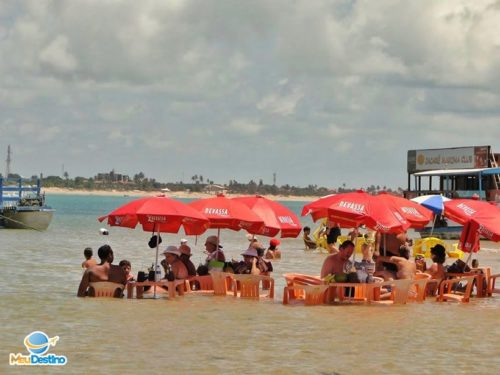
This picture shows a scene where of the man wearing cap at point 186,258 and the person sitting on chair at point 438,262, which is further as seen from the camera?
the man wearing cap at point 186,258

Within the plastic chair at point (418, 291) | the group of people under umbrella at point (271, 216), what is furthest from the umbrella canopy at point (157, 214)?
the plastic chair at point (418, 291)

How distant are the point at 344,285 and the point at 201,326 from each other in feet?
10.4

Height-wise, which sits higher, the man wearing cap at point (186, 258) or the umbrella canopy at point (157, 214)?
the umbrella canopy at point (157, 214)

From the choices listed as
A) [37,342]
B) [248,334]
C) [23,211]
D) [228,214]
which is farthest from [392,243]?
[23,211]

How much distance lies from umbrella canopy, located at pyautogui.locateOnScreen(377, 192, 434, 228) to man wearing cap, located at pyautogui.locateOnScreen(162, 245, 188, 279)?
3900mm

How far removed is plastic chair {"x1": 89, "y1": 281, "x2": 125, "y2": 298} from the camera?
17.2 metres

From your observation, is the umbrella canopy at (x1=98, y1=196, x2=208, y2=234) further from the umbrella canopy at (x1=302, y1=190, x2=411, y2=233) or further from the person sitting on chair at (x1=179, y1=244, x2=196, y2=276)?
the umbrella canopy at (x1=302, y1=190, x2=411, y2=233)

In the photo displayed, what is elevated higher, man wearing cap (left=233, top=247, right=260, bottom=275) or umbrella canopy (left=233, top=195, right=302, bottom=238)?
umbrella canopy (left=233, top=195, right=302, bottom=238)

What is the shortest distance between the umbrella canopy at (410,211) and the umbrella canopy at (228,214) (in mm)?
2427

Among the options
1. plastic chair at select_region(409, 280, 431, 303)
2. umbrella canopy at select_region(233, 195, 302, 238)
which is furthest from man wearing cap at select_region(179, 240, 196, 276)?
plastic chair at select_region(409, 280, 431, 303)

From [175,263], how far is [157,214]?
1.56m

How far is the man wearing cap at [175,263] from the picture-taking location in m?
18.2

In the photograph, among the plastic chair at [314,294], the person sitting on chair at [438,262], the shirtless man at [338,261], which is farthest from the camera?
the person sitting on chair at [438,262]

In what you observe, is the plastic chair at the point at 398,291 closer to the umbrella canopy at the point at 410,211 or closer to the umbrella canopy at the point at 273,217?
the umbrella canopy at the point at 410,211
